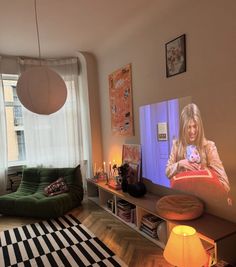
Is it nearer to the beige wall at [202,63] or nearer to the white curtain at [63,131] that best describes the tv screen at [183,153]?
the beige wall at [202,63]

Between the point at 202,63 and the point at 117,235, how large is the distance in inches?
86.0

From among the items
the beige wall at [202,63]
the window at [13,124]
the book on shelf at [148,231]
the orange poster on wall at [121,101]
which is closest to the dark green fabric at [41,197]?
the window at [13,124]

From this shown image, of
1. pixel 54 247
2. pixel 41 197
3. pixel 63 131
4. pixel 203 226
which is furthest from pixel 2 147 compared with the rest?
pixel 203 226

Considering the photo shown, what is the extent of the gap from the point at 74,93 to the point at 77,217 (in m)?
2.33

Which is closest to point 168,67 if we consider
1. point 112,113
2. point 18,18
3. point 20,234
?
point 112,113

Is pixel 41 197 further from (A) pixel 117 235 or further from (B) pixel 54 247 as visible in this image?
(A) pixel 117 235

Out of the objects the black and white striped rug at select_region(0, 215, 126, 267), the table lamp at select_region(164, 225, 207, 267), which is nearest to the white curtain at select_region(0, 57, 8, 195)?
the black and white striped rug at select_region(0, 215, 126, 267)

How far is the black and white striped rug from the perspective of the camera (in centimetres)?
235

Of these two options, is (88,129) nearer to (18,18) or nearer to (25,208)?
(25,208)

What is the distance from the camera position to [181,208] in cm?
233

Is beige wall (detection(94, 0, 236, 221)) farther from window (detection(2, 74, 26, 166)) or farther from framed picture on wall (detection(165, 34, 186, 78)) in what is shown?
window (detection(2, 74, 26, 166))

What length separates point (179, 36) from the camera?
2568 mm

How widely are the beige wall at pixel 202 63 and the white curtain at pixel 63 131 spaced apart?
65.7 inches

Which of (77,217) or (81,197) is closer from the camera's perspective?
(77,217)
